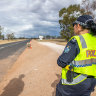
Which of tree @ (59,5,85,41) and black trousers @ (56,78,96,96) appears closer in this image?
black trousers @ (56,78,96,96)

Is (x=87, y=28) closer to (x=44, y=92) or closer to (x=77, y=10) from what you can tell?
(x=44, y=92)

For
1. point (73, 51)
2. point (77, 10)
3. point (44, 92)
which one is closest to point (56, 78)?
point (44, 92)

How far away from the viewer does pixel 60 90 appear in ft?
5.37

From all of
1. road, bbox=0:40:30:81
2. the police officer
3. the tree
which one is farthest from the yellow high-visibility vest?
the tree

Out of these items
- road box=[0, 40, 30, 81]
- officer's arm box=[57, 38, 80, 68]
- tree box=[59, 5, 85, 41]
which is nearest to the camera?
officer's arm box=[57, 38, 80, 68]

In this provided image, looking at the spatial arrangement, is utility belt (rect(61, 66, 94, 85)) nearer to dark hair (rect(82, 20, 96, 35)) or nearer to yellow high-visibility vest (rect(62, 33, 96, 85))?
yellow high-visibility vest (rect(62, 33, 96, 85))

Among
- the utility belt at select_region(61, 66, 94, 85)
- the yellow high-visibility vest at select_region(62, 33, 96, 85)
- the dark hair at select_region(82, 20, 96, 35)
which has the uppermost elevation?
the dark hair at select_region(82, 20, 96, 35)

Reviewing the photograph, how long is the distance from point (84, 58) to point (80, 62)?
0.22 ft

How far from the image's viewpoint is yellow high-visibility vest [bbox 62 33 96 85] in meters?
1.46

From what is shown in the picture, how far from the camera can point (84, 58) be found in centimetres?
147

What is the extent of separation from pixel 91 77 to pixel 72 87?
0.27 m

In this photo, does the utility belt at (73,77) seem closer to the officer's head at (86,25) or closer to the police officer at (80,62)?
the police officer at (80,62)

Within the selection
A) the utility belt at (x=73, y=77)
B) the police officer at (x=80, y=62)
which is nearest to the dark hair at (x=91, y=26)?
the police officer at (x=80, y=62)

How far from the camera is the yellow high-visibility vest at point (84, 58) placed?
1456 mm
